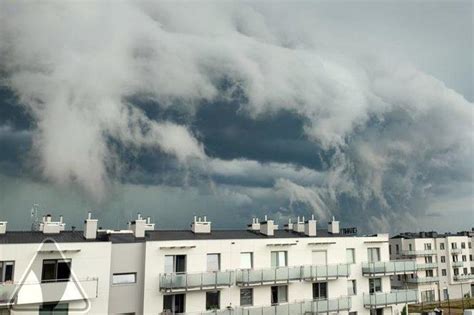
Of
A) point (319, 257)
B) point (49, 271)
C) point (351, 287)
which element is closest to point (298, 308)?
point (319, 257)

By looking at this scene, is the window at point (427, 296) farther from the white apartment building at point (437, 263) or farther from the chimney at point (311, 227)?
the chimney at point (311, 227)

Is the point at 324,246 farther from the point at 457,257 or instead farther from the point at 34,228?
the point at 457,257

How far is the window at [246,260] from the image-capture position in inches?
1318

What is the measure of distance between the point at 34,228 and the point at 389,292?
100ft

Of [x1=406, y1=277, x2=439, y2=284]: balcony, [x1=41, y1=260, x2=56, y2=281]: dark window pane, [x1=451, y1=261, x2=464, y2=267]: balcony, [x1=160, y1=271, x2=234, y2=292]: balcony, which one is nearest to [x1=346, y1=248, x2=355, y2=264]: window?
[x1=160, y1=271, x2=234, y2=292]: balcony

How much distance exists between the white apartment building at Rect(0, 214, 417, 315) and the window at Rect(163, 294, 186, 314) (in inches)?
2.7

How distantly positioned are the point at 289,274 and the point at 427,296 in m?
58.5

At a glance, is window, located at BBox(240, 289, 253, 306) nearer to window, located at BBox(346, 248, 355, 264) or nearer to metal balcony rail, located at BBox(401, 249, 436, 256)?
window, located at BBox(346, 248, 355, 264)

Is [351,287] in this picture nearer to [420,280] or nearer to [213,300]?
[213,300]

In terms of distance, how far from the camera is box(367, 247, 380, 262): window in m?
39.8

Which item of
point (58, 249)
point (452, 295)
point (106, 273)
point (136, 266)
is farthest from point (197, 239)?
point (452, 295)

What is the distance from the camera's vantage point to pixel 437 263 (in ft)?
275

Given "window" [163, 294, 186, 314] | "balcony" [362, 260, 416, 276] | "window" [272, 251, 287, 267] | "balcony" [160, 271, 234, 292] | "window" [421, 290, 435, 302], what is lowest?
"window" [421, 290, 435, 302]

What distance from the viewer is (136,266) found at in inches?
1159
